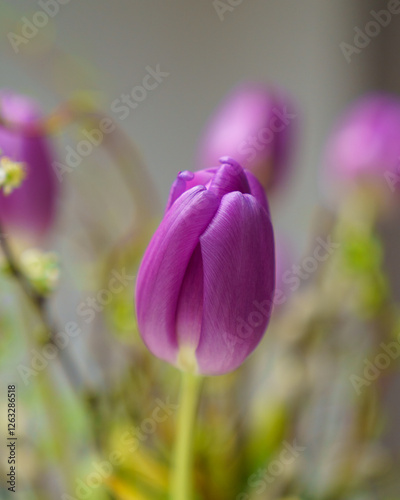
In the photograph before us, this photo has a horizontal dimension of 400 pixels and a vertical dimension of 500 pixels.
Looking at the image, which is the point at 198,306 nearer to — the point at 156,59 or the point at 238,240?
the point at 238,240

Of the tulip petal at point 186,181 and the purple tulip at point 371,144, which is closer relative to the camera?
the tulip petal at point 186,181

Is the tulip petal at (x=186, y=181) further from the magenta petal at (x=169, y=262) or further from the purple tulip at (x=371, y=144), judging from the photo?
the purple tulip at (x=371, y=144)

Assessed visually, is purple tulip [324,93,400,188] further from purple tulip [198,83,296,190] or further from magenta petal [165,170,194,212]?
magenta petal [165,170,194,212]

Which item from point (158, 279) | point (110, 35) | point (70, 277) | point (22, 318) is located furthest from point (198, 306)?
point (110, 35)

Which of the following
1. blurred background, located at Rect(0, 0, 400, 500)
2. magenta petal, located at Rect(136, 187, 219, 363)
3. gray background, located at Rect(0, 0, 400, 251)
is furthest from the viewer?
gray background, located at Rect(0, 0, 400, 251)

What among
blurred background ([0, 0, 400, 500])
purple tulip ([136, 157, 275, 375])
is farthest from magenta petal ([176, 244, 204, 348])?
blurred background ([0, 0, 400, 500])

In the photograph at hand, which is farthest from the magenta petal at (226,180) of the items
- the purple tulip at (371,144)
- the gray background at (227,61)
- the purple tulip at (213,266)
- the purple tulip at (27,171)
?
the gray background at (227,61)

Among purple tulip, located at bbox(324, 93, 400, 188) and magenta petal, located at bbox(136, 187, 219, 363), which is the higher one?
purple tulip, located at bbox(324, 93, 400, 188)

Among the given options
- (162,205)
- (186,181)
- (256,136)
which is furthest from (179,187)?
(162,205)
